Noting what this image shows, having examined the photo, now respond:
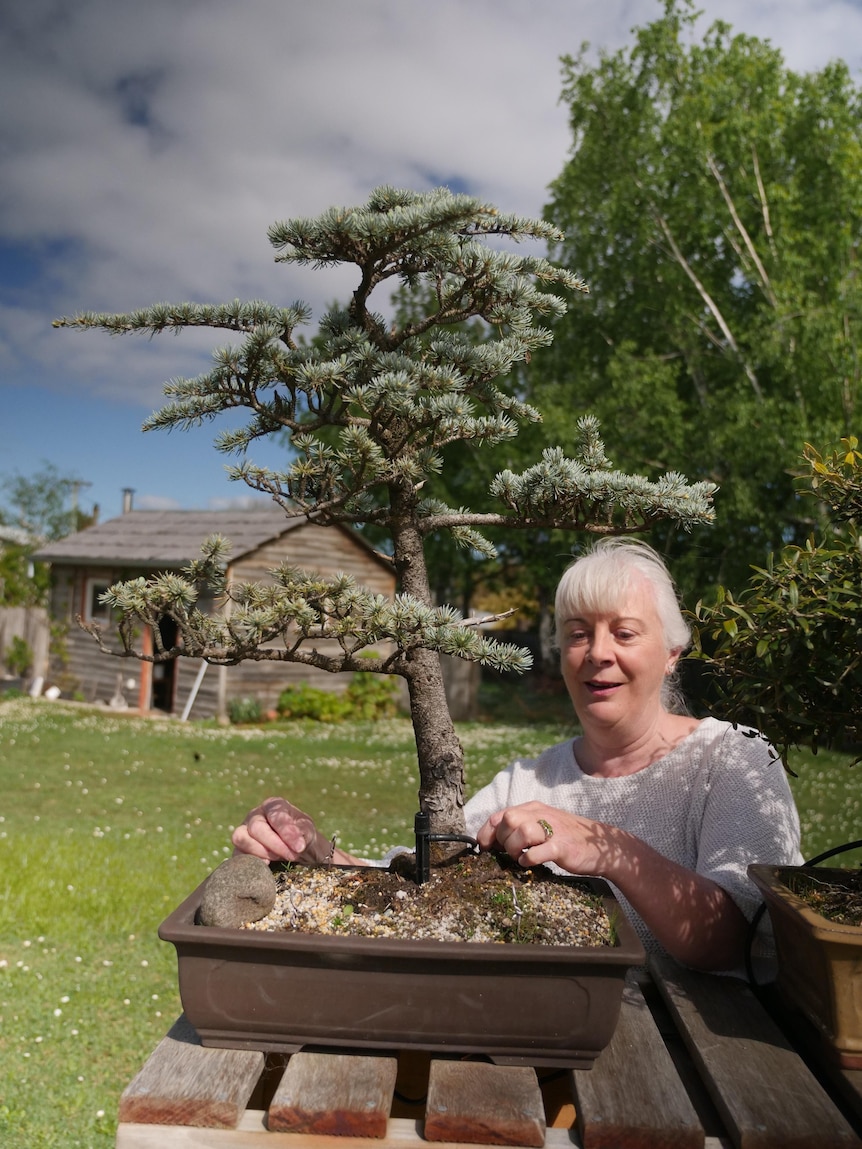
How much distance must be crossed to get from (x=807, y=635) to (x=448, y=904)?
79 centimetres

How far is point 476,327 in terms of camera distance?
73.5ft

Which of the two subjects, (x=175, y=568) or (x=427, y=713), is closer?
(x=427, y=713)

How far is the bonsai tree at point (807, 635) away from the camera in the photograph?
167 centimetres

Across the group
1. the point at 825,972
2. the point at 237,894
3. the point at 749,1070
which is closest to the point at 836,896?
the point at 825,972

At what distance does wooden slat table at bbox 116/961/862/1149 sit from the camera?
4.46ft

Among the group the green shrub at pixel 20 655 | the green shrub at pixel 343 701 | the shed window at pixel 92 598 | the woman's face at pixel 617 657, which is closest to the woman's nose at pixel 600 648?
the woman's face at pixel 617 657

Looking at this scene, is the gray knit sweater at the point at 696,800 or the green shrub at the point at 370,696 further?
the green shrub at the point at 370,696

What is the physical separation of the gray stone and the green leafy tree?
12.8 metres

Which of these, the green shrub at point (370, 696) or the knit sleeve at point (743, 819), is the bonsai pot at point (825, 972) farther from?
the green shrub at point (370, 696)

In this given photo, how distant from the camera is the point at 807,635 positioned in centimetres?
164

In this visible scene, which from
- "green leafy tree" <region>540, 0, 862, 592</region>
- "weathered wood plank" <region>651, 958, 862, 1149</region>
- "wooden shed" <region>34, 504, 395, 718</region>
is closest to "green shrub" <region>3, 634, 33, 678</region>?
"wooden shed" <region>34, 504, 395, 718</region>

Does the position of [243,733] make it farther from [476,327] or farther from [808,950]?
[808,950]

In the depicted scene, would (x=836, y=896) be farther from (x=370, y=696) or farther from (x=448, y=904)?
(x=370, y=696)

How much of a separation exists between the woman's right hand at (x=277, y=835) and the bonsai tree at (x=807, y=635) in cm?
92
